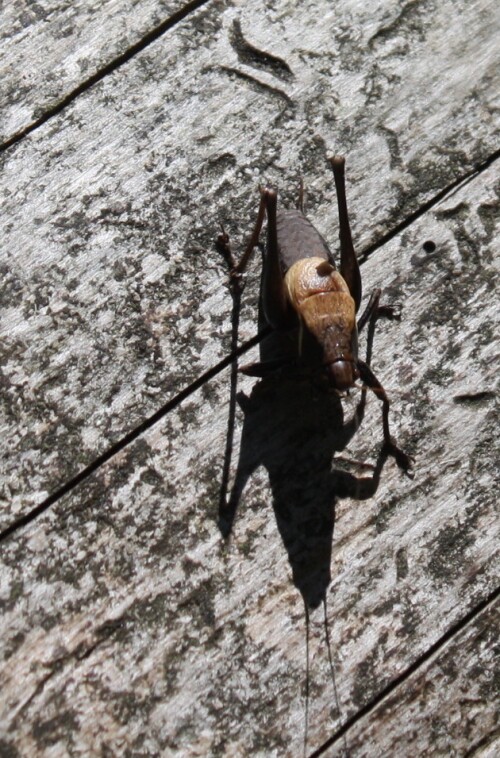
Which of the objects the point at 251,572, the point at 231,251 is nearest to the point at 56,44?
the point at 231,251

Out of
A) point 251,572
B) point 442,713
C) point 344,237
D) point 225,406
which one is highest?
point 344,237

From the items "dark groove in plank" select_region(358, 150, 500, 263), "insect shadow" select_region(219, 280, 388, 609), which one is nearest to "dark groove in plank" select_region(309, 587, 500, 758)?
"insect shadow" select_region(219, 280, 388, 609)

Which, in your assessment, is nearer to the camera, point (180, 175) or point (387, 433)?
point (387, 433)

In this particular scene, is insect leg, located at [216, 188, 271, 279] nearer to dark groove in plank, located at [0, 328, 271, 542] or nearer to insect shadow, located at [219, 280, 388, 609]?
insect shadow, located at [219, 280, 388, 609]

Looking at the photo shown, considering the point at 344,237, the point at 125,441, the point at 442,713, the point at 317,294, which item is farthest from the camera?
the point at 317,294

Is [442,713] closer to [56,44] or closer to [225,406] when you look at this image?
[225,406]

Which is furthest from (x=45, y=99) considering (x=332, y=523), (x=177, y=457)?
(x=332, y=523)

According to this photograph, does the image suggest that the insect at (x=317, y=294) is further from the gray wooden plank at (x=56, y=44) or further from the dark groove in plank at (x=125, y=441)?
the gray wooden plank at (x=56, y=44)
